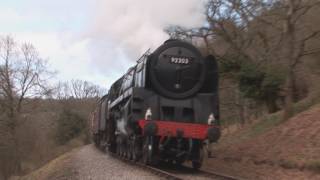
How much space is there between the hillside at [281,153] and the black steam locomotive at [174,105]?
1.60 meters

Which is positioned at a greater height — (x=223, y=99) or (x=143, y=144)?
(x=223, y=99)

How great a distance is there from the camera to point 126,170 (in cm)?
1712

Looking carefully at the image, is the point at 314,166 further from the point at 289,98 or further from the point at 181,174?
the point at 289,98

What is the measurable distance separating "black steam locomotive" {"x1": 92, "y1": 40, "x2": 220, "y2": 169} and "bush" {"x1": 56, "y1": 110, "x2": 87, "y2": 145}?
48963 millimetres

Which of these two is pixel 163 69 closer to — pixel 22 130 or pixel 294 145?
pixel 294 145

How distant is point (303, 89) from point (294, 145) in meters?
10.9

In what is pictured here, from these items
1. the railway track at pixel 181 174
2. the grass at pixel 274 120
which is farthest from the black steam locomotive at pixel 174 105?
the grass at pixel 274 120

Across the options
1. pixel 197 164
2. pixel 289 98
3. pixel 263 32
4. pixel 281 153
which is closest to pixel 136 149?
pixel 197 164

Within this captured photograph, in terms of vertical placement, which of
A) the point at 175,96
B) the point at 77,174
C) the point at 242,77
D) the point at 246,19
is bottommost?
the point at 77,174

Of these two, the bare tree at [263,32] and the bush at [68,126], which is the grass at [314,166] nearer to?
the bare tree at [263,32]

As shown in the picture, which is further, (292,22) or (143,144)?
(292,22)

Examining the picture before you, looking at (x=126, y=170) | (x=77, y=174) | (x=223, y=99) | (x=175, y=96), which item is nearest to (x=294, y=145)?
(x=175, y=96)

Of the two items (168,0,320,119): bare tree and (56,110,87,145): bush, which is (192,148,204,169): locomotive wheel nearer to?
(168,0,320,119): bare tree

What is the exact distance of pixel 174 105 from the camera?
56.8 ft
